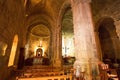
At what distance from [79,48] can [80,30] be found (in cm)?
109

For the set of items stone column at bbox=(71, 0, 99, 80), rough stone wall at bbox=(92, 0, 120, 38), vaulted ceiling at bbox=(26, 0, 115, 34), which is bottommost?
stone column at bbox=(71, 0, 99, 80)

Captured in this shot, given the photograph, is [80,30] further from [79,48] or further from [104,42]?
[104,42]

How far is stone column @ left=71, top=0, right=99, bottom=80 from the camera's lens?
444cm

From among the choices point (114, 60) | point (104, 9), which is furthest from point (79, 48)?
point (114, 60)

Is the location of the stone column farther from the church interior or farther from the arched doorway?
the arched doorway

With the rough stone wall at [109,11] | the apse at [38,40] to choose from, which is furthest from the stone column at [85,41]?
the apse at [38,40]

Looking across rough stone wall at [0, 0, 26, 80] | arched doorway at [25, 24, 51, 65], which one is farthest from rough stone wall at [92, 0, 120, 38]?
arched doorway at [25, 24, 51, 65]

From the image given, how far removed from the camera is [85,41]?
4.92m

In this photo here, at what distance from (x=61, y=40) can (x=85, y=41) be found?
5.81 metres

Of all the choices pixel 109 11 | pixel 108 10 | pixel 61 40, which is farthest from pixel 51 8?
pixel 109 11

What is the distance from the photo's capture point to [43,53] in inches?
689

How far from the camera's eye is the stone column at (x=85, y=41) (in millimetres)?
4441

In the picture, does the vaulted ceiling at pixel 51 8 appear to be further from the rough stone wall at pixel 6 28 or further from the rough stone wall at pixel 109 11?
the rough stone wall at pixel 6 28

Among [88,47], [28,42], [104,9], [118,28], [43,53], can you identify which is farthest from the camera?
[43,53]
